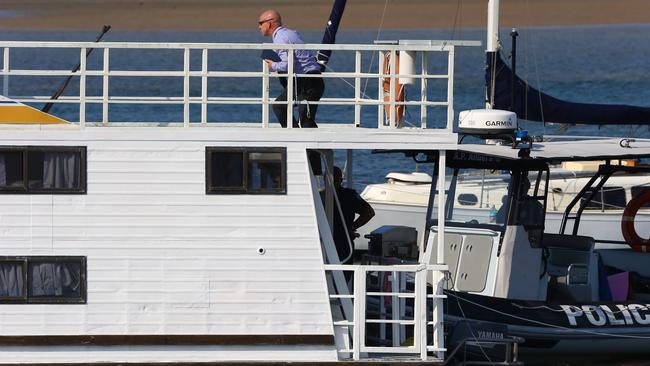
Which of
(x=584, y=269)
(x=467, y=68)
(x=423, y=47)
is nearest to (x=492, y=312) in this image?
(x=584, y=269)

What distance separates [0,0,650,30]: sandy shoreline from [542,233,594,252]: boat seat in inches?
2023

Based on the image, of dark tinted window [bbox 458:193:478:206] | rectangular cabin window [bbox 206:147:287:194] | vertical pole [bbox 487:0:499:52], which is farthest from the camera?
dark tinted window [bbox 458:193:478:206]

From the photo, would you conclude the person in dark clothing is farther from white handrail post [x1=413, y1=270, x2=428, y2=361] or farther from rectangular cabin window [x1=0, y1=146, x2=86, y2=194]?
rectangular cabin window [x1=0, y1=146, x2=86, y2=194]

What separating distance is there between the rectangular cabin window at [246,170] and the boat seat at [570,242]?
468 cm

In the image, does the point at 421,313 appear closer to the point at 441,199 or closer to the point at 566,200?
the point at 441,199

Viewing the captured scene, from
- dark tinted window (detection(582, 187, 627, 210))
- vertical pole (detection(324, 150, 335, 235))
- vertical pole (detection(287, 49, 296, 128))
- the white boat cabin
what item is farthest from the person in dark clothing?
dark tinted window (detection(582, 187, 627, 210))

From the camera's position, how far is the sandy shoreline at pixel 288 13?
2916 inches

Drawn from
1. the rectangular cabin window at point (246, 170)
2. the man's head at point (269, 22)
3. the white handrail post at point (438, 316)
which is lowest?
the white handrail post at point (438, 316)

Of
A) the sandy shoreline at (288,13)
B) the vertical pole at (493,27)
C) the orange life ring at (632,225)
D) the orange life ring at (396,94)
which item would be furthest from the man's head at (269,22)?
the sandy shoreline at (288,13)

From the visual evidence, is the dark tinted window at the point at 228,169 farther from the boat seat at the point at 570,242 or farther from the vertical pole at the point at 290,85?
the boat seat at the point at 570,242

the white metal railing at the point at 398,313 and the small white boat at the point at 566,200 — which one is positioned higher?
the small white boat at the point at 566,200

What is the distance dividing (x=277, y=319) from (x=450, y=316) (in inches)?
102

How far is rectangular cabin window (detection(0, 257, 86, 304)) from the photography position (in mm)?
14148

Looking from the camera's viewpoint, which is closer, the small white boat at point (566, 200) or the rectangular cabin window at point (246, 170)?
the rectangular cabin window at point (246, 170)
